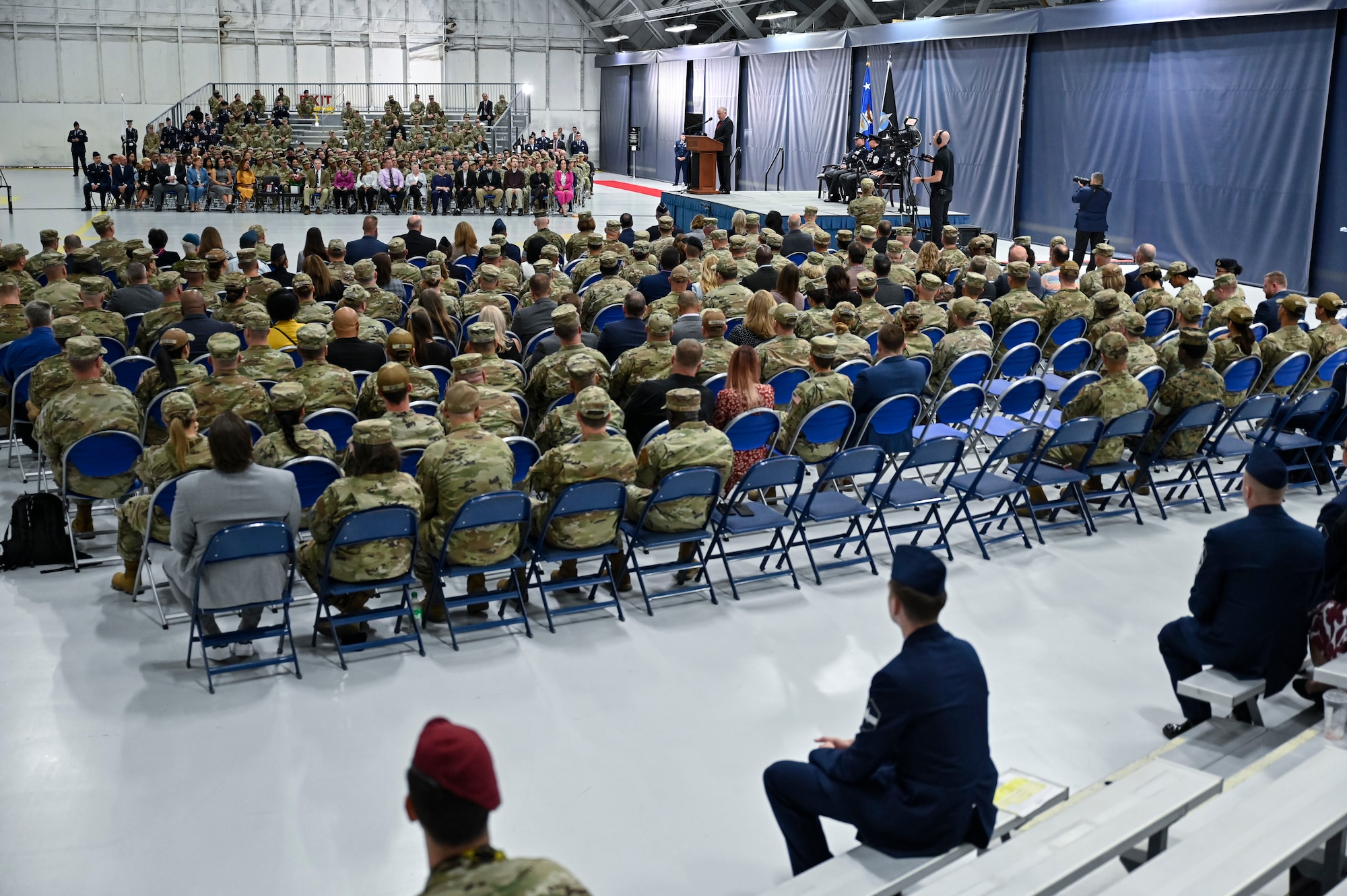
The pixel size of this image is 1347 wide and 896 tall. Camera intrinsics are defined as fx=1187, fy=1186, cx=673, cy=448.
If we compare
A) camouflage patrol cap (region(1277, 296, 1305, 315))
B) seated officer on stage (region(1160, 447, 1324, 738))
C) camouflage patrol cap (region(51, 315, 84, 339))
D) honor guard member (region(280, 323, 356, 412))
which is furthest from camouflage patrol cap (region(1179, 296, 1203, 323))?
camouflage patrol cap (region(51, 315, 84, 339))

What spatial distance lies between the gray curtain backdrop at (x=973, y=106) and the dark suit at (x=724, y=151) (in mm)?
3387

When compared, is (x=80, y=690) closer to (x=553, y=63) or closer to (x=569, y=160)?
(x=569, y=160)

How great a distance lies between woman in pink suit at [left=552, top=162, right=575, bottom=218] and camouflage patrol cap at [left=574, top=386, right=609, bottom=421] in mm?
22194

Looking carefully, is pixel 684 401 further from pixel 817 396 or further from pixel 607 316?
pixel 607 316

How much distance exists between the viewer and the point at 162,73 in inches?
1460

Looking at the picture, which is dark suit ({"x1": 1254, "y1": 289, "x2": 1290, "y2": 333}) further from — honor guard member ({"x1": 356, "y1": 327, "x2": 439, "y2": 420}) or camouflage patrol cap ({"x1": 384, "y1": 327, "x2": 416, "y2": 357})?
camouflage patrol cap ({"x1": 384, "y1": 327, "x2": 416, "y2": 357})

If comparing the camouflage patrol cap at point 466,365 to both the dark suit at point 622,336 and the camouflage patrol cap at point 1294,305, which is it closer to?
the dark suit at point 622,336

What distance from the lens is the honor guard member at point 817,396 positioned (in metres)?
7.30

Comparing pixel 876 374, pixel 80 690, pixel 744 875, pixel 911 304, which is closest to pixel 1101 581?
pixel 876 374

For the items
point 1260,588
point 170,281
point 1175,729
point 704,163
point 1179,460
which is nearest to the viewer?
point 1260,588

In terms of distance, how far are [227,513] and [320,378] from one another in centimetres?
208

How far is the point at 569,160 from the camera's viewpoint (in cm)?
2980

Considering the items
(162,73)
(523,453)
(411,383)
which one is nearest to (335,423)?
(411,383)

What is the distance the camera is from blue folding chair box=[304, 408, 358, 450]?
22.6 ft
